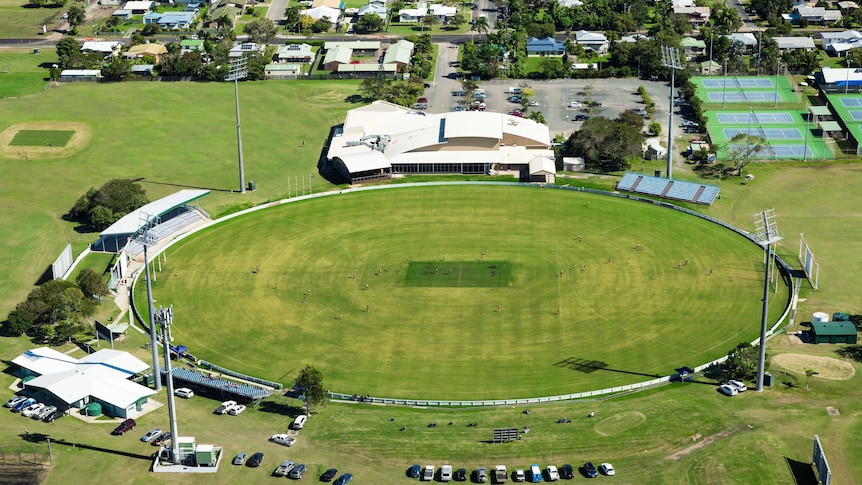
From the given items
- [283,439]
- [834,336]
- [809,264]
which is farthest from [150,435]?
[809,264]

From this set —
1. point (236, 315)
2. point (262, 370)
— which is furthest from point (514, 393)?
point (236, 315)

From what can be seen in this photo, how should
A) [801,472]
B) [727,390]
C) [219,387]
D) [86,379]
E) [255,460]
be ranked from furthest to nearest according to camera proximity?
[219,387], [86,379], [727,390], [255,460], [801,472]

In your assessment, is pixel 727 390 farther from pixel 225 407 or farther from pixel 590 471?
pixel 225 407

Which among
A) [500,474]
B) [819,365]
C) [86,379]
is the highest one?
[500,474]

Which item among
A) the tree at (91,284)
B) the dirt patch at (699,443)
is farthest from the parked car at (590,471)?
the tree at (91,284)

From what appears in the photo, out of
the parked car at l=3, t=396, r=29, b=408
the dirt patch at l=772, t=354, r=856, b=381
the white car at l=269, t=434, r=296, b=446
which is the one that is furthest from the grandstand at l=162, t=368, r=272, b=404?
the dirt patch at l=772, t=354, r=856, b=381

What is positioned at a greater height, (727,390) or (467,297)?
(727,390)

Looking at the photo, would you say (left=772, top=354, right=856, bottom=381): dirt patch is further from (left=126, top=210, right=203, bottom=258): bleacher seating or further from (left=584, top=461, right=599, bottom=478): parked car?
(left=126, top=210, right=203, bottom=258): bleacher seating
